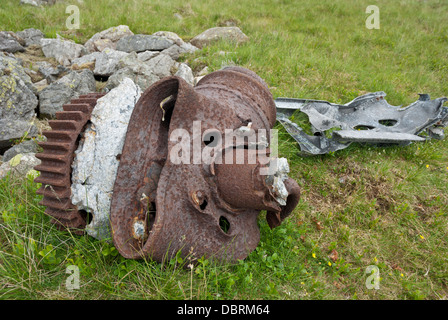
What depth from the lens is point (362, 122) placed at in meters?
4.09

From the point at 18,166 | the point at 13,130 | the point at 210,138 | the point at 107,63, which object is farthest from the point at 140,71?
the point at 210,138

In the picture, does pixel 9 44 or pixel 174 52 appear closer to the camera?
pixel 9 44

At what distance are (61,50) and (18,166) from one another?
121 inches

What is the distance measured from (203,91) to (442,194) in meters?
2.88

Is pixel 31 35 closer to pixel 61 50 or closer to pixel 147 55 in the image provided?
pixel 61 50

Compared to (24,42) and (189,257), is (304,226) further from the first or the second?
(24,42)

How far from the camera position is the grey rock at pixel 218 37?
593 centimetres

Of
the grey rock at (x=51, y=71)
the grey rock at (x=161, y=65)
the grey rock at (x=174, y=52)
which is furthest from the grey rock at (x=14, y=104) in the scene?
the grey rock at (x=174, y=52)

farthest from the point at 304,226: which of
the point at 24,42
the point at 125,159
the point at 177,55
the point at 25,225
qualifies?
the point at 24,42

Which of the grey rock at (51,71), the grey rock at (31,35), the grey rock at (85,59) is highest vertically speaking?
the grey rock at (31,35)

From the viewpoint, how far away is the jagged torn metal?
3463 mm

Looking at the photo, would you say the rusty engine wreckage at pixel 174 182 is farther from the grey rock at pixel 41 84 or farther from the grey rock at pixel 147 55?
Answer: the grey rock at pixel 147 55

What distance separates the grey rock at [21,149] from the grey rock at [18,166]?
0.20 meters

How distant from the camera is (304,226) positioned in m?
2.69
